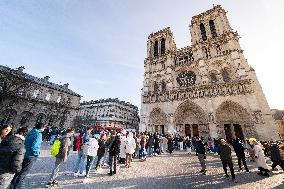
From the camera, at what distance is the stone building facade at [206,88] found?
21.0 m

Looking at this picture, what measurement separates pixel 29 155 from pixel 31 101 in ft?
95.3

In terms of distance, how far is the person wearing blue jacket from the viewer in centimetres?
448

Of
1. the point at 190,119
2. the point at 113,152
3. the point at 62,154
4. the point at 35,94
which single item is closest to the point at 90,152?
the point at 113,152

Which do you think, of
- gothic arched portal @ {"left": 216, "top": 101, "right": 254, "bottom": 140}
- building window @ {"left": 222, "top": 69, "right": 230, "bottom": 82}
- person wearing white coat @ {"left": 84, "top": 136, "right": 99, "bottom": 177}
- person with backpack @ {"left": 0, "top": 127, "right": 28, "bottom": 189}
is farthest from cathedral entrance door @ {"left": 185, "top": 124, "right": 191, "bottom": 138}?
person with backpack @ {"left": 0, "top": 127, "right": 28, "bottom": 189}

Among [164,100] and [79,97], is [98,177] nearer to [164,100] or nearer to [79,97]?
[164,100]

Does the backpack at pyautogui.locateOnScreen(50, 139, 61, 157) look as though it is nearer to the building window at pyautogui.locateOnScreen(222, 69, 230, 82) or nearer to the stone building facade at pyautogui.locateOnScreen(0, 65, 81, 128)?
the building window at pyautogui.locateOnScreen(222, 69, 230, 82)

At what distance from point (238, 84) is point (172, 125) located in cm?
1029

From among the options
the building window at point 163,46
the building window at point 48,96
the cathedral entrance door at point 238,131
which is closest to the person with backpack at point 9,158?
the cathedral entrance door at point 238,131

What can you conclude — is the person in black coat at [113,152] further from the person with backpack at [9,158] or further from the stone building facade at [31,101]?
the stone building facade at [31,101]

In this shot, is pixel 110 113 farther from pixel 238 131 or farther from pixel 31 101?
pixel 238 131

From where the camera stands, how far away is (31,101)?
29016 mm

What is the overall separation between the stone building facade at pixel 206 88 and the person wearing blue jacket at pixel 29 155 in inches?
820

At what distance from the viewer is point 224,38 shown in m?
25.7

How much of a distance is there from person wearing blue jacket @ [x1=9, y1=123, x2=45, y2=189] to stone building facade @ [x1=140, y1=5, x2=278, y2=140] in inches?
820
